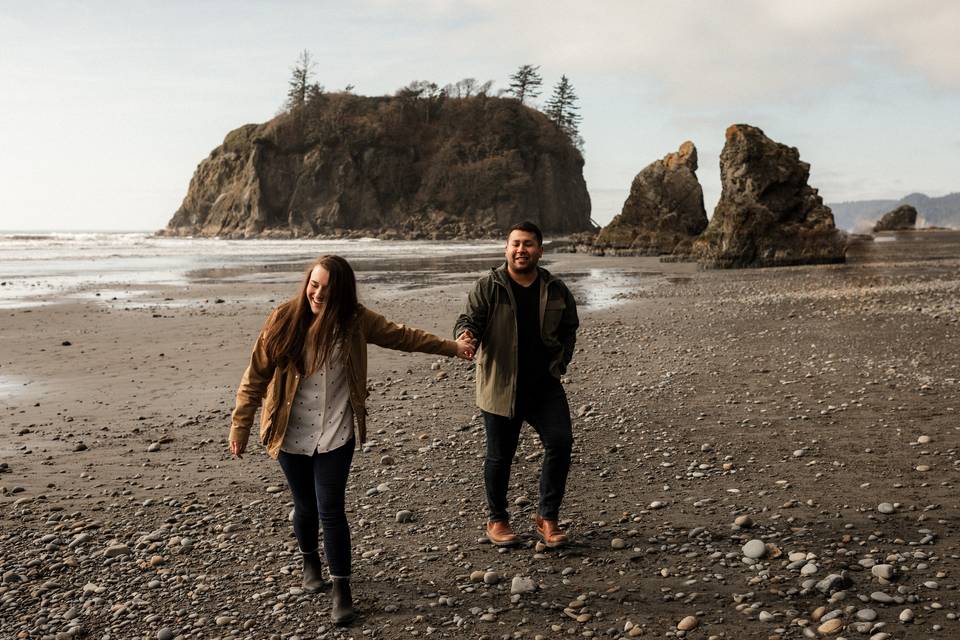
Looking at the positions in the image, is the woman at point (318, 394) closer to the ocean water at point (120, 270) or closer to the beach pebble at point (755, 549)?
the beach pebble at point (755, 549)

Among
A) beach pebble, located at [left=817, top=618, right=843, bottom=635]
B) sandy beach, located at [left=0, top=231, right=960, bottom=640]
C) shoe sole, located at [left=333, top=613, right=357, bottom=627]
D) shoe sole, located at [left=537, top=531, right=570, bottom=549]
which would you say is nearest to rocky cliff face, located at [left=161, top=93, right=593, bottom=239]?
sandy beach, located at [left=0, top=231, right=960, bottom=640]

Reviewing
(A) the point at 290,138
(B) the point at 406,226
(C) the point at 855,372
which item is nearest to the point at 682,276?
(C) the point at 855,372

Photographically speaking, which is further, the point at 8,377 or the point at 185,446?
the point at 8,377

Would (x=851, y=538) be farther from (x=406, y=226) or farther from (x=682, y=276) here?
(x=406, y=226)

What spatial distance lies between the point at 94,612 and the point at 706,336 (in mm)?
12047

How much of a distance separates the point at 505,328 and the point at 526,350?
22 cm

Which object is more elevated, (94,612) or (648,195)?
(648,195)

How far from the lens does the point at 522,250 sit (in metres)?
5.30

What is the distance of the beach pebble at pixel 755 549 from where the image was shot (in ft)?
17.2

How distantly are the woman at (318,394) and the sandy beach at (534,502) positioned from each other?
654 millimetres

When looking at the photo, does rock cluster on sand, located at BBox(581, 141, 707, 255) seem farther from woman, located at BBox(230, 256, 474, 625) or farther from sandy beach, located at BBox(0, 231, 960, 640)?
woman, located at BBox(230, 256, 474, 625)

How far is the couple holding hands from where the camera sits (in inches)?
184

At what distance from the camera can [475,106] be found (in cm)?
11931

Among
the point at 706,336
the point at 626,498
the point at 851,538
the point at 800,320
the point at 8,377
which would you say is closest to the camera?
the point at 851,538
